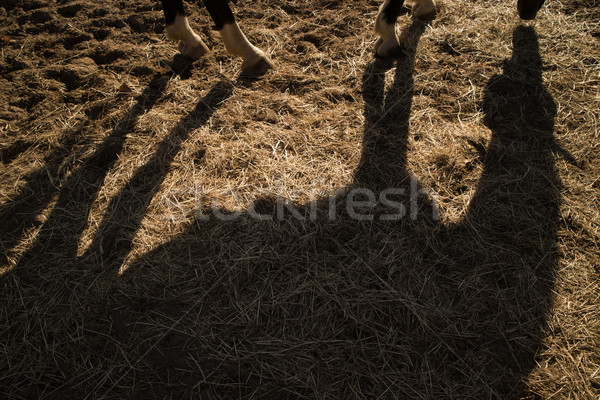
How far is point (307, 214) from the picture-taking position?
6.15 ft

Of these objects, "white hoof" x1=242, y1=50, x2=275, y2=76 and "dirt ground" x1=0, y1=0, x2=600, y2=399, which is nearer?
"dirt ground" x1=0, y1=0, x2=600, y2=399

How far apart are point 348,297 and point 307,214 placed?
48 centimetres

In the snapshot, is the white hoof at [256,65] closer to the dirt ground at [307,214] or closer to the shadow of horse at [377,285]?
the dirt ground at [307,214]

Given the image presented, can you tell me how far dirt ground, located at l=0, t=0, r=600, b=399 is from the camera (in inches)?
57.5

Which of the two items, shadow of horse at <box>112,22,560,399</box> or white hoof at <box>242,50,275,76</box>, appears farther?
white hoof at <box>242,50,275,76</box>

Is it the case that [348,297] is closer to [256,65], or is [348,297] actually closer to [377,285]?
[377,285]

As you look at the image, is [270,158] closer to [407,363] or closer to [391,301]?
[391,301]

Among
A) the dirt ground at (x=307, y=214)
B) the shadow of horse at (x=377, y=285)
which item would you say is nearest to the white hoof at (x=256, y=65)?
the dirt ground at (x=307, y=214)

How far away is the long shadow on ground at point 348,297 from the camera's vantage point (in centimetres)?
142

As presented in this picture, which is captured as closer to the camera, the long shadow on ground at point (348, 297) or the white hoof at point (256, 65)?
the long shadow on ground at point (348, 297)

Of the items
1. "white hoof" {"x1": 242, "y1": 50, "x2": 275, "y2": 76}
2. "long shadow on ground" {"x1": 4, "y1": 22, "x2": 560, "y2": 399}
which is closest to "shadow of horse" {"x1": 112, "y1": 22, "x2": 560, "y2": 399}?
"long shadow on ground" {"x1": 4, "y1": 22, "x2": 560, "y2": 399}

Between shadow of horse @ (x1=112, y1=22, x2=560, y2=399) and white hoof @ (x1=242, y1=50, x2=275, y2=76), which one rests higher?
white hoof @ (x1=242, y1=50, x2=275, y2=76)

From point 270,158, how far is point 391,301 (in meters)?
1.04

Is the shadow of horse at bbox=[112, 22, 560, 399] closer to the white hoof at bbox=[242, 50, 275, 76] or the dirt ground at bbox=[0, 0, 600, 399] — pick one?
the dirt ground at bbox=[0, 0, 600, 399]
